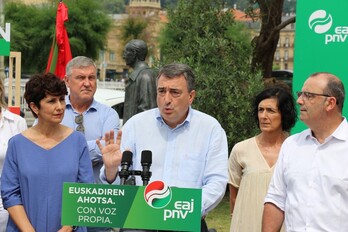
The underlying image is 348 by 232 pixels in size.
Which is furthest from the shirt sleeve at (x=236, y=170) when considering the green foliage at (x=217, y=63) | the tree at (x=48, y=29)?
the tree at (x=48, y=29)

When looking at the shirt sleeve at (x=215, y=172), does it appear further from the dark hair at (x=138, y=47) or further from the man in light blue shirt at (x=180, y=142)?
the dark hair at (x=138, y=47)

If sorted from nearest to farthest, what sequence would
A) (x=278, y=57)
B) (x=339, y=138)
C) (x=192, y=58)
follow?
(x=339, y=138), (x=192, y=58), (x=278, y=57)

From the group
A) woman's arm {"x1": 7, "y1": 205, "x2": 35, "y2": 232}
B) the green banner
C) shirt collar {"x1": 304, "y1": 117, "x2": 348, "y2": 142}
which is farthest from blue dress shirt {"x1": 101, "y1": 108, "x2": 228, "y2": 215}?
the green banner

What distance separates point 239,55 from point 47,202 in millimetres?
7727

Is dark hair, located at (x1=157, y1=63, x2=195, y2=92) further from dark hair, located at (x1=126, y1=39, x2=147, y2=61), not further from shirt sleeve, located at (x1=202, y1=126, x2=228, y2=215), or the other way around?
dark hair, located at (x1=126, y1=39, x2=147, y2=61)

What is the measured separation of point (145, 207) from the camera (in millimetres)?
4328

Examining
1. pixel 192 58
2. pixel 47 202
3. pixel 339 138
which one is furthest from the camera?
pixel 192 58

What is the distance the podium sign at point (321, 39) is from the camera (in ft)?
26.9

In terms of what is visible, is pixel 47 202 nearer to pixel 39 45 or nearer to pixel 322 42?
pixel 322 42

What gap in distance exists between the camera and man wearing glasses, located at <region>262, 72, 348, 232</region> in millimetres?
4578

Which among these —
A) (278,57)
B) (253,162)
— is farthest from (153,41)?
(253,162)

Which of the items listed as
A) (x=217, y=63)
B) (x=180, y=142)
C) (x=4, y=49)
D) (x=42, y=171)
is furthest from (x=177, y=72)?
(x=217, y=63)

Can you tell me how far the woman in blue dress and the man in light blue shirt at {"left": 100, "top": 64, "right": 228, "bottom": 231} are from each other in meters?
0.30

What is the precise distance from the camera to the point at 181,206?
14.2 ft
